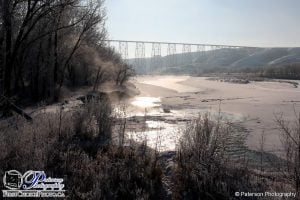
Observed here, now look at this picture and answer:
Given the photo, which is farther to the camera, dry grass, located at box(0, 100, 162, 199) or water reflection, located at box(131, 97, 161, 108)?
water reflection, located at box(131, 97, 161, 108)

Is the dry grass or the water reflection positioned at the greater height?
the dry grass

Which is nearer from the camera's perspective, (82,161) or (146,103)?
(82,161)

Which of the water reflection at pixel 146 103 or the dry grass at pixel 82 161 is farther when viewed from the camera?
the water reflection at pixel 146 103

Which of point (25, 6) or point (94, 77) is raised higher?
point (25, 6)

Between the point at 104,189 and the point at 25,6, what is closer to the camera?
the point at 104,189

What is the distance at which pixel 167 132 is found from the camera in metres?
18.3

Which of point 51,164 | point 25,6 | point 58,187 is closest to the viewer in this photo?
point 58,187

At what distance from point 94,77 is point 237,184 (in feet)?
134

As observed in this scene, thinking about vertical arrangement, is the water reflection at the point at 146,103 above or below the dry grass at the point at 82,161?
below

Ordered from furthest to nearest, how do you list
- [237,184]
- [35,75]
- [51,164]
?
[35,75] → [51,164] → [237,184]

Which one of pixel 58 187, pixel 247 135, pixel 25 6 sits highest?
pixel 25 6

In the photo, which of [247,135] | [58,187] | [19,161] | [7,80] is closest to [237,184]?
[58,187]

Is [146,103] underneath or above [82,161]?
underneath

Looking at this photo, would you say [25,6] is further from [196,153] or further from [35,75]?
[196,153]
